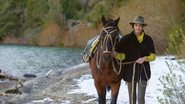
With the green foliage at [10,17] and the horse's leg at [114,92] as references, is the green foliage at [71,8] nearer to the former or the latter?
the green foliage at [10,17]

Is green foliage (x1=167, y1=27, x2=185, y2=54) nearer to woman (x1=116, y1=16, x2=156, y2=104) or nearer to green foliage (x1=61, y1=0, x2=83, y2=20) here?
woman (x1=116, y1=16, x2=156, y2=104)

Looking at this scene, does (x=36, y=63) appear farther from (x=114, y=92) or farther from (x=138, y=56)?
(x=138, y=56)

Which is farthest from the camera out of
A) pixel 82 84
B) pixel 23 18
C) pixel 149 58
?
pixel 23 18

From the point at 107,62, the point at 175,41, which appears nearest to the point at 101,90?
the point at 107,62

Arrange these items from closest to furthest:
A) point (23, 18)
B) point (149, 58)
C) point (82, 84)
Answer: point (149, 58) → point (82, 84) → point (23, 18)

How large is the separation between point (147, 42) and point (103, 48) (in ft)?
A: 3.05

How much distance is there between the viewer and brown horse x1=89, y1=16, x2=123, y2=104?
7953mm

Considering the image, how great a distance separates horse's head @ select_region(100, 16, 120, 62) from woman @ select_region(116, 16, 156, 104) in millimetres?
184

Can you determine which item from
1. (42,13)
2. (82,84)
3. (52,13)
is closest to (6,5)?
(42,13)

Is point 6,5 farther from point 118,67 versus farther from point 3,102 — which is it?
point 118,67

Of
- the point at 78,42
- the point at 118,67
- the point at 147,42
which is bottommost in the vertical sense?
the point at 78,42

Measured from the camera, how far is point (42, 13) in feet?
254

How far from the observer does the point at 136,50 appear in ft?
25.2

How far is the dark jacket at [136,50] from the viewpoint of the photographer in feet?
24.9
